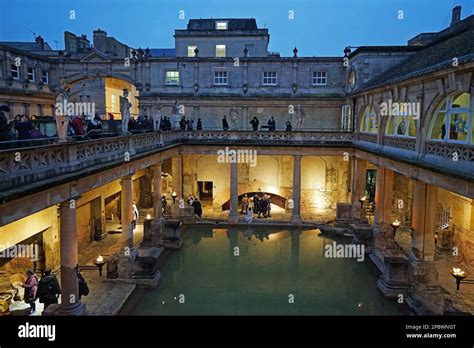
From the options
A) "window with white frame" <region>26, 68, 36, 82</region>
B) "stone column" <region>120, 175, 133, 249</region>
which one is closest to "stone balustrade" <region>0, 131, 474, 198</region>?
"stone column" <region>120, 175, 133, 249</region>

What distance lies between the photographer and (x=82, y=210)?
2145 cm

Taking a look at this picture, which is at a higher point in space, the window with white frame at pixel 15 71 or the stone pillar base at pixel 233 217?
the window with white frame at pixel 15 71

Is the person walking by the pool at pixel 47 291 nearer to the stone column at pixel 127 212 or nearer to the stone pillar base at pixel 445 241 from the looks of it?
the stone column at pixel 127 212

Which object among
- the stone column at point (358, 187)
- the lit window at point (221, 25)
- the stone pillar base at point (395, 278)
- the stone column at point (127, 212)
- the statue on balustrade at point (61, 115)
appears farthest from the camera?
the lit window at point (221, 25)

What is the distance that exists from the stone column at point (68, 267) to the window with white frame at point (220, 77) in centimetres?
2372

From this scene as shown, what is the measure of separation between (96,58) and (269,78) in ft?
50.2

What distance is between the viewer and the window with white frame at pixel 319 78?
33719 mm

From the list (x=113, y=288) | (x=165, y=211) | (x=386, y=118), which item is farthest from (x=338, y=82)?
(x=113, y=288)

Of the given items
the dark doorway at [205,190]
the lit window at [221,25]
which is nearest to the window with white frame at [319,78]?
the dark doorway at [205,190]

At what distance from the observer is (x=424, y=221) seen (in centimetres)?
1778

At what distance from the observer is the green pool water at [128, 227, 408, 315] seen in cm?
1566

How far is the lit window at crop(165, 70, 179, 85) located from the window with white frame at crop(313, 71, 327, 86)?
472 inches

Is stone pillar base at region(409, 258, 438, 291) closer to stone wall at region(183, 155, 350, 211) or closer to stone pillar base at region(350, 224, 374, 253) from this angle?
stone pillar base at region(350, 224, 374, 253)
